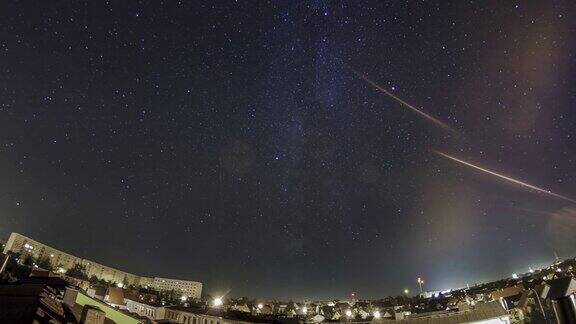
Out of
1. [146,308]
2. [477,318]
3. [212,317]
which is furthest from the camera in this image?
[146,308]

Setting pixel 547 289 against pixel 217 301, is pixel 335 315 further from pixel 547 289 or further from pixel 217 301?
pixel 547 289

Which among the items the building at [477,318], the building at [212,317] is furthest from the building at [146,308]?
the building at [477,318]

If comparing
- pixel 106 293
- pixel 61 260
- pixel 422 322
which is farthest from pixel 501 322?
pixel 61 260

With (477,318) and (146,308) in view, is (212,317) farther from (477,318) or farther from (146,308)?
(477,318)

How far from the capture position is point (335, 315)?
98625 mm

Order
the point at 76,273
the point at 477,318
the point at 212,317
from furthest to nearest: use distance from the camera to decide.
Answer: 1. the point at 76,273
2. the point at 212,317
3. the point at 477,318

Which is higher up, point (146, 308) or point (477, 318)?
point (146, 308)

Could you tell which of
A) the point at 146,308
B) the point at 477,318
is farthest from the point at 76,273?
the point at 477,318

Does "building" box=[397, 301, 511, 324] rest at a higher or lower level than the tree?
lower

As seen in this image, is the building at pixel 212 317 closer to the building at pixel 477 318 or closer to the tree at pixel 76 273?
the building at pixel 477 318

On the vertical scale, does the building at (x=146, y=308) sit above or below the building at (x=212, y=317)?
above

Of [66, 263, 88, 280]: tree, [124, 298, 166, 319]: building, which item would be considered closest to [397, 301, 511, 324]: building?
[124, 298, 166, 319]: building

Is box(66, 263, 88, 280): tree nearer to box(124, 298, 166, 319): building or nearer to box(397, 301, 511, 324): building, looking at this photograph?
box(124, 298, 166, 319): building

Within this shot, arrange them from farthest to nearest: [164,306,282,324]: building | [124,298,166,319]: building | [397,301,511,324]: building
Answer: [124,298,166,319]: building, [164,306,282,324]: building, [397,301,511,324]: building
